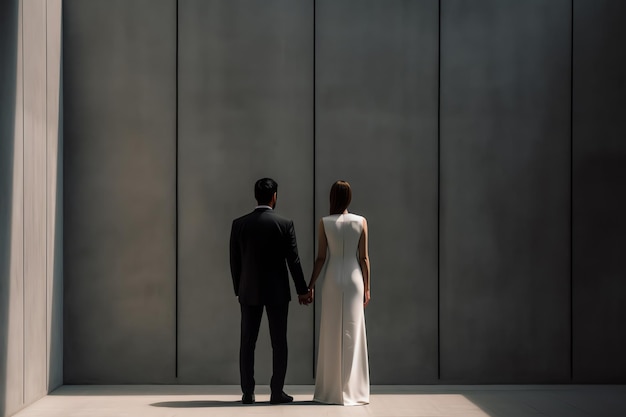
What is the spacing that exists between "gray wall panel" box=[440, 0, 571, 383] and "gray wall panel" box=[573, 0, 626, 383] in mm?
112

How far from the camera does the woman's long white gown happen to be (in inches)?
271

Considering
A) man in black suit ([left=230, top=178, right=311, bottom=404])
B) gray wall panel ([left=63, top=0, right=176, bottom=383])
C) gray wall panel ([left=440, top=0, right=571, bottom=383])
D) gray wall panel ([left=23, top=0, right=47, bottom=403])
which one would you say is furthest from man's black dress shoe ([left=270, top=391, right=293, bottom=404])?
gray wall panel ([left=23, top=0, right=47, bottom=403])

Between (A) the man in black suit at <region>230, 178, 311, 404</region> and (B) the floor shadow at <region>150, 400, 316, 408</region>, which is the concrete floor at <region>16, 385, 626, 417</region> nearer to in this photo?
(B) the floor shadow at <region>150, 400, 316, 408</region>

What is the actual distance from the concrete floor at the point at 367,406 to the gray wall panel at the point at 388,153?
0.55m

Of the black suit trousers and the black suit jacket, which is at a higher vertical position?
the black suit jacket

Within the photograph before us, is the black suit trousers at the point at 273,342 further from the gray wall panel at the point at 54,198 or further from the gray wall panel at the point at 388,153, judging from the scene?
the gray wall panel at the point at 54,198

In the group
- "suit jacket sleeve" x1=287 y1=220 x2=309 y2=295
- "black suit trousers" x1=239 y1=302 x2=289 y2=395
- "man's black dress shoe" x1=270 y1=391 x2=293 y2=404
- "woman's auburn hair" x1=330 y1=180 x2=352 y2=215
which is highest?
"woman's auburn hair" x1=330 y1=180 x2=352 y2=215

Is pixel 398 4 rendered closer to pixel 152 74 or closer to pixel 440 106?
pixel 440 106

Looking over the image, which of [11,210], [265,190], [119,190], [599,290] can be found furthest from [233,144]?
[599,290]

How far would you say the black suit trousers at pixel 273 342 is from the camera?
6844 millimetres

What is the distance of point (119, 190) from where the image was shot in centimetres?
797

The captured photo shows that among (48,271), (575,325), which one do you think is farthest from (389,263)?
(48,271)

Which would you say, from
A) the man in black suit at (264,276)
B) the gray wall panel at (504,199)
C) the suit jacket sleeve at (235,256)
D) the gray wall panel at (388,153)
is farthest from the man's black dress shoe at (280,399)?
the gray wall panel at (504,199)

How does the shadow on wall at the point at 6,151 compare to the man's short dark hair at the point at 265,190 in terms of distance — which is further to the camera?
the man's short dark hair at the point at 265,190
